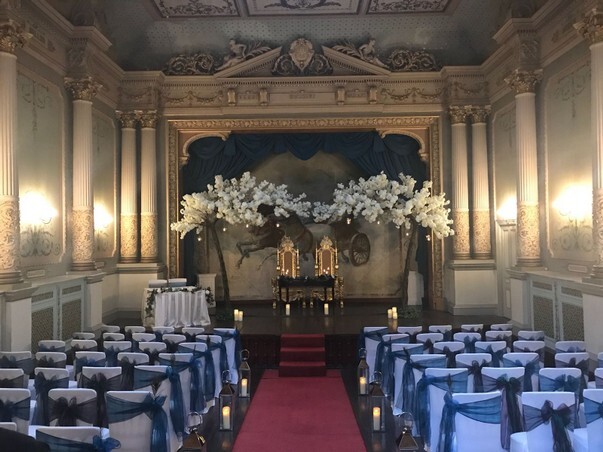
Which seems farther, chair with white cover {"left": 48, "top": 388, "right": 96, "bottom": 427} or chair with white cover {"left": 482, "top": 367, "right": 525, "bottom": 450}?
chair with white cover {"left": 482, "top": 367, "right": 525, "bottom": 450}

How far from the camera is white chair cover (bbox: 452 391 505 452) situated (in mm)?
4363

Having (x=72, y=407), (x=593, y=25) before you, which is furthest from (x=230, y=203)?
(x=72, y=407)

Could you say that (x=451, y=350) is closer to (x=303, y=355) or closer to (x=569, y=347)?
(x=569, y=347)

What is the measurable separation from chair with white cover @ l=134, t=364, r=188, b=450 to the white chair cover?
8.21 feet

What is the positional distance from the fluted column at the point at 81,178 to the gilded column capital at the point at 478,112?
8149 millimetres

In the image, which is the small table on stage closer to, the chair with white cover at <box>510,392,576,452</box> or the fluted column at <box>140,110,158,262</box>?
the fluted column at <box>140,110,158,262</box>

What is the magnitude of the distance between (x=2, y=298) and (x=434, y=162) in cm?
969

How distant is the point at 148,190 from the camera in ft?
43.2

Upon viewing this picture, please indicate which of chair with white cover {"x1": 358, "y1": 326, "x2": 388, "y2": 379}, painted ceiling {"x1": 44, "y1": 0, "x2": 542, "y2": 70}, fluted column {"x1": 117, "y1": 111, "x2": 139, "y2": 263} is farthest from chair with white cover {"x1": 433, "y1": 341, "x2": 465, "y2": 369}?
fluted column {"x1": 117, "y1": 111, "x2": 139, "y2": 263}

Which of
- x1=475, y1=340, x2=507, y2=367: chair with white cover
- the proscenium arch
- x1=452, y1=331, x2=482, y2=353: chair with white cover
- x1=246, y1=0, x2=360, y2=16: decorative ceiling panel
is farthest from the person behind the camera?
the proscenium arch

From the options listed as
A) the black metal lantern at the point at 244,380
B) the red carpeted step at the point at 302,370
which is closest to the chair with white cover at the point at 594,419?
the black metal lantern at the point at 244,380

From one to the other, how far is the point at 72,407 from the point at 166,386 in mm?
968

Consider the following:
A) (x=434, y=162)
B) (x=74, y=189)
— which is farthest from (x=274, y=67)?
(x=74, y=189)

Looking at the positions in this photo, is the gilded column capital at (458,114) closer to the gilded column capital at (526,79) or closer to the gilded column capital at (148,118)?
the gilded column capital at (526,79)
